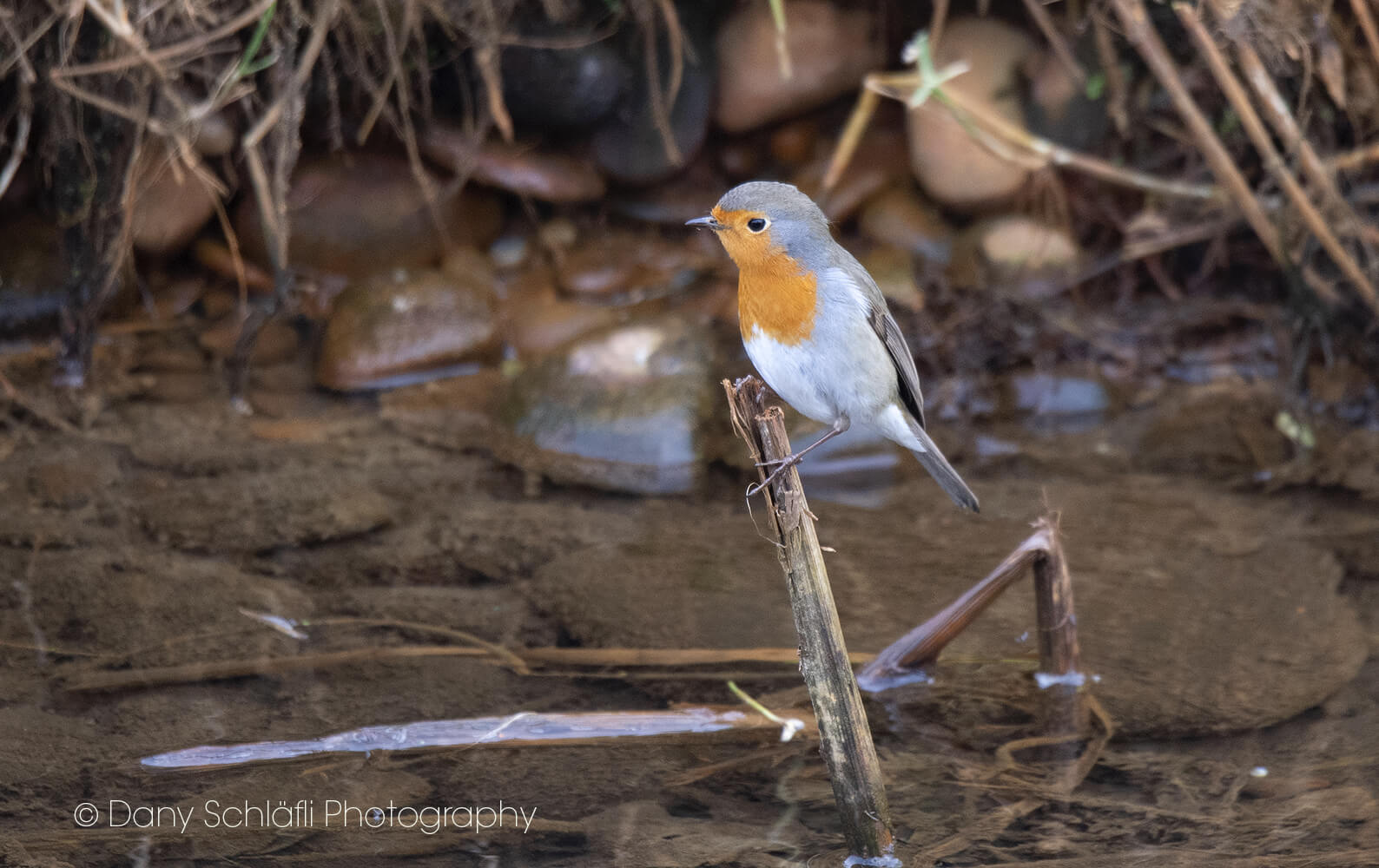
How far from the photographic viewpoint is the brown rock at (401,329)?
19.1ft

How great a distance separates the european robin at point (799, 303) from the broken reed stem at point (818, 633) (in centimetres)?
39

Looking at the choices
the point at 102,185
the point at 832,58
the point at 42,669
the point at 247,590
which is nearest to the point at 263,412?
the point at 102,185

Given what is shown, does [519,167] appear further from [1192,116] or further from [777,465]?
[777,465]

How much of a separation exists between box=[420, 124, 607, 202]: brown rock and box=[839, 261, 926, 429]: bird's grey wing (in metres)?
3.26

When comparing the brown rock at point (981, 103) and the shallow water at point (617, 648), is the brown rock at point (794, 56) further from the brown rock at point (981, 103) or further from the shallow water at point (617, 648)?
the shallow water at point (617, 648)

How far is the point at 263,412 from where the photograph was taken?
18.0 ft

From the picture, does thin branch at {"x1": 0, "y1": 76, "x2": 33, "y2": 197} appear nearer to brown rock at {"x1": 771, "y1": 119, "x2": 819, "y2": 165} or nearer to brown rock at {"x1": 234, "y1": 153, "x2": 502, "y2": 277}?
brown rock at {"x1": 234, "y1": 153, "x2": 502, "y2": 277}

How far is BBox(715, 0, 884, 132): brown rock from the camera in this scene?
246 inches

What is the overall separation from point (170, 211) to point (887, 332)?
4097 mm

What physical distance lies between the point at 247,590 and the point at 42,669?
2.27 feet

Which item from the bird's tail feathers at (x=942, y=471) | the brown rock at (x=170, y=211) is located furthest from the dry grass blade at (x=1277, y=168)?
the brown rock at (x=170, y=211)

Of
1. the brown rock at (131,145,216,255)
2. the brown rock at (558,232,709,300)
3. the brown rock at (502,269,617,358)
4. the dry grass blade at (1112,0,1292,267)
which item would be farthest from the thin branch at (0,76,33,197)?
the dry grass blade at (1112,0,1292,267)

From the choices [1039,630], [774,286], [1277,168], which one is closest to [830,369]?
[774,286]

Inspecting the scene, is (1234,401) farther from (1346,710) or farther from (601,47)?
(601,47)
